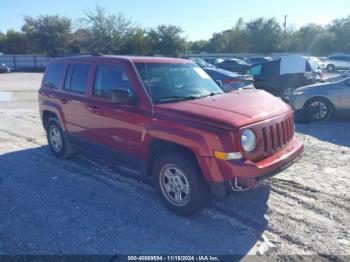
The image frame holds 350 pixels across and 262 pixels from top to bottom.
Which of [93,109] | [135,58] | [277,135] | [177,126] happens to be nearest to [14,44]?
[93,109]

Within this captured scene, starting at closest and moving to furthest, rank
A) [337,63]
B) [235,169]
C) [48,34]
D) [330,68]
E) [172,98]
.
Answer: [235,169], [172,98], [337,63], [330,68], [48,34]

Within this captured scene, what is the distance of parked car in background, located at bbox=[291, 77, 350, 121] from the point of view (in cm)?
869

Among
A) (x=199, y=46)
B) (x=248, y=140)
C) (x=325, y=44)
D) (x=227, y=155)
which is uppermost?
(x=199, y=46)

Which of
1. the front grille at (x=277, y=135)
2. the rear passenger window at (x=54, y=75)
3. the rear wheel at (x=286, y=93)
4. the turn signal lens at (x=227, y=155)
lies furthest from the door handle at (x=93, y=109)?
the rear wheel at (x=286, y=93)

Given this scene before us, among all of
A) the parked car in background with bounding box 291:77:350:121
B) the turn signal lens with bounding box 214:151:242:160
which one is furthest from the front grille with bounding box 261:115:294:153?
the parked car in background with bounding box 291:77:350:121

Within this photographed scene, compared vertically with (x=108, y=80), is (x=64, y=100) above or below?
below

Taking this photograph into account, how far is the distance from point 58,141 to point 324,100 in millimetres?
7114

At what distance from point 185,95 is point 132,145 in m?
1.02

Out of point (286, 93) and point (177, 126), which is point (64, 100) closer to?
point (177, 126)

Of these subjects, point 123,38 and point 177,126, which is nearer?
point 177,126

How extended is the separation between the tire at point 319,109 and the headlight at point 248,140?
247 inches

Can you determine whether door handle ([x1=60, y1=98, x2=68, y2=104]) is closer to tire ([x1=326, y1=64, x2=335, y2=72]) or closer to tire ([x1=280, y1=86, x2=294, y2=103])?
tire ([x1=280, y1=86, x2=294, y2=103])

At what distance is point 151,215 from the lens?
4.06 m

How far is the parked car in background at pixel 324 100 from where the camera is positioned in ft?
28.5
